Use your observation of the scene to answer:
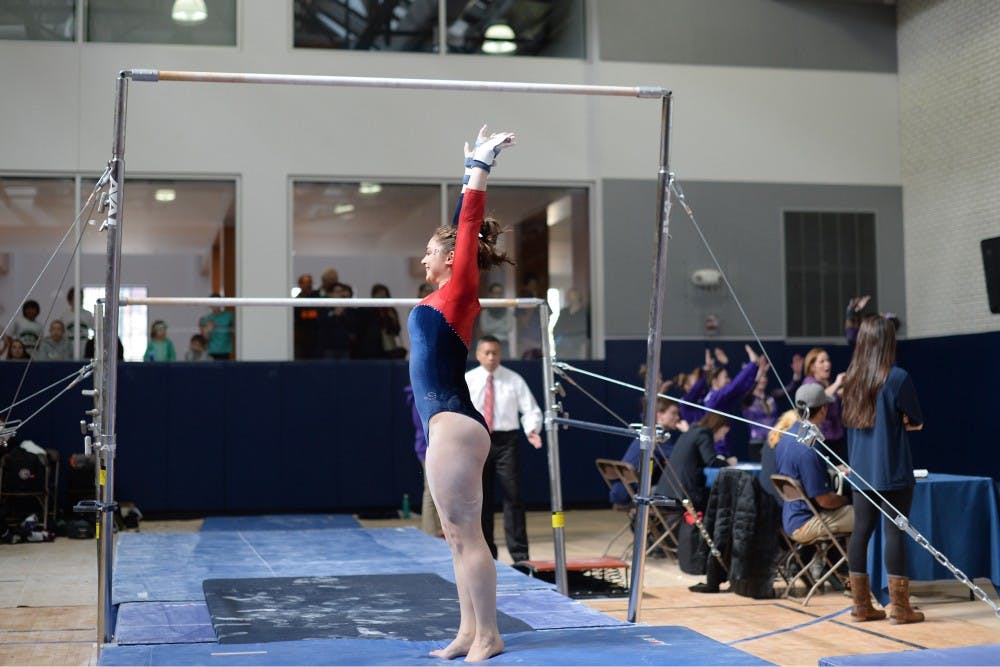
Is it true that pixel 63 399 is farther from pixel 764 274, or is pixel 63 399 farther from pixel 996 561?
pixel 996 561

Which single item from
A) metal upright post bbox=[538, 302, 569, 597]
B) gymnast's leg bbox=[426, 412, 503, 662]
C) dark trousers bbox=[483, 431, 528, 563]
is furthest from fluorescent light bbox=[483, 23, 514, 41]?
gymnast's leg bbox=[426, 412, 503, 662]

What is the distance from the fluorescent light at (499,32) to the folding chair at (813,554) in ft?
25.9

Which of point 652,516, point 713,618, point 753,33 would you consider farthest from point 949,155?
point 713,618

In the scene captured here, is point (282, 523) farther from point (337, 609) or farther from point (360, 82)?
point (360, 82)

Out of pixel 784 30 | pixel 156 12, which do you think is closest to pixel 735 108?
pixel 784 30

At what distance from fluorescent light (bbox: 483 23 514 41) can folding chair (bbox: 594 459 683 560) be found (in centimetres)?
636

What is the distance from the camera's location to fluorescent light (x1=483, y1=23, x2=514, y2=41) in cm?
1361

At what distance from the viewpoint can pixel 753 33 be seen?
555 inches

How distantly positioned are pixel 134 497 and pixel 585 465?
5122 millimetres

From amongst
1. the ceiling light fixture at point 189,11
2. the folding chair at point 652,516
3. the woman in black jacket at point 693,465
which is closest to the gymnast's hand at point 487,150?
the woman in black jacket at point 693,465

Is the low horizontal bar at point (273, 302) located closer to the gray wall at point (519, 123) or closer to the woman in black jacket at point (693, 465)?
the woman in black jacket at point (693, 465)

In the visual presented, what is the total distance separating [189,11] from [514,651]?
10704 mm

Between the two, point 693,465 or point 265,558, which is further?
point 693,465

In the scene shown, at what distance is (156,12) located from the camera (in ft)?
41.9
